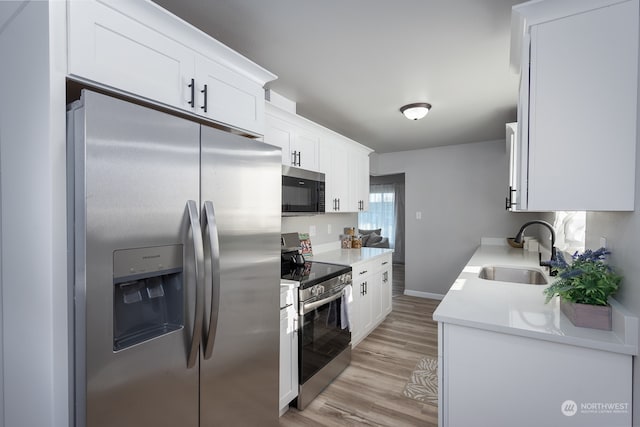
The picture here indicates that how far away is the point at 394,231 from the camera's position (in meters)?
8.45

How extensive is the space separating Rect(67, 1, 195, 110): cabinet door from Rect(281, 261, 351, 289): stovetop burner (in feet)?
4.43

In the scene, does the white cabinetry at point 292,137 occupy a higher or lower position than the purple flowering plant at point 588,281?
higher

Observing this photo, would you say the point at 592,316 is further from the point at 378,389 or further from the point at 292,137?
the point at 292,137

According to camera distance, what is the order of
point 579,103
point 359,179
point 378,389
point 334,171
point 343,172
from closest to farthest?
point 579,103
point 378,389
point 334,171
point 343,172
point 359,179

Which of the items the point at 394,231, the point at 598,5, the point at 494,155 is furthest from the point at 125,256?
the point at 394,231

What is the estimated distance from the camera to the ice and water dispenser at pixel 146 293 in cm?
108

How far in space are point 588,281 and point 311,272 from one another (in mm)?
1706

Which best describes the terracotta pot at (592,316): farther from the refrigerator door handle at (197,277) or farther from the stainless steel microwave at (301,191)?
the stainless steel microwave at (301,191)

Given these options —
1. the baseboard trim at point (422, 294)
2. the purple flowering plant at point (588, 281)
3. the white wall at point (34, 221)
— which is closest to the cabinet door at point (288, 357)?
the white wall at point (34, 221)

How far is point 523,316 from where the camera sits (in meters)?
1.42

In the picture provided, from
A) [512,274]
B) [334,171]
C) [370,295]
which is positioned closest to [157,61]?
[334,171]

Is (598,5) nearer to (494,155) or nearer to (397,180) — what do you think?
(494,155)

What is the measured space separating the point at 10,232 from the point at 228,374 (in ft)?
3.47

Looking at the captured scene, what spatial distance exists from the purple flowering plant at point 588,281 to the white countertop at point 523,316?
0.07 meters
